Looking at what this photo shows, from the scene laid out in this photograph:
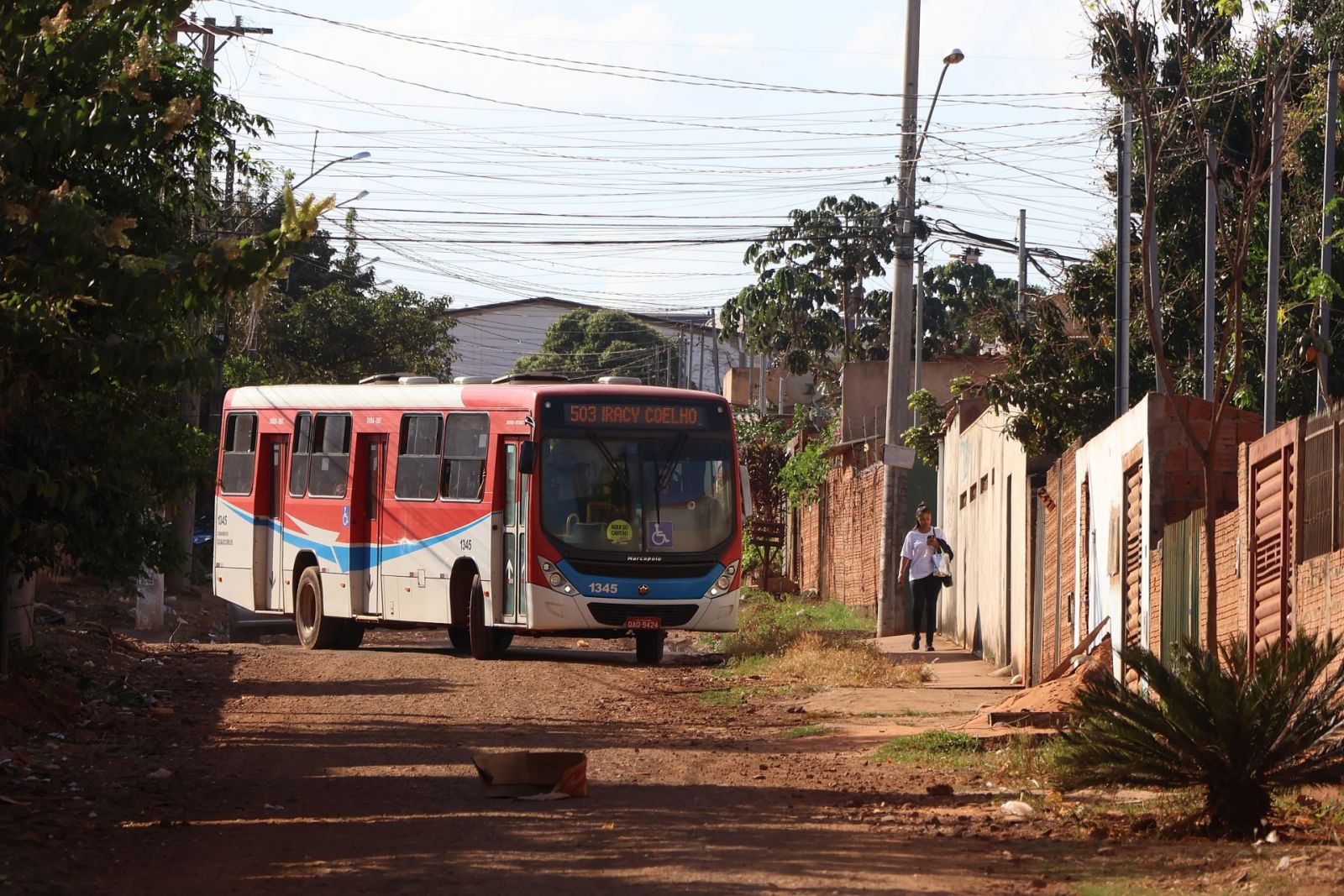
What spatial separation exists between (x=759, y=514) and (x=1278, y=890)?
125ft

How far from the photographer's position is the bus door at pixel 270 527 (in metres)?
23.3

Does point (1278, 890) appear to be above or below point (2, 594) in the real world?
below

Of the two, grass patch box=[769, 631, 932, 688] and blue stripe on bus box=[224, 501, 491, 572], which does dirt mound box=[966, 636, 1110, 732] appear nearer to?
grass patch box=[769, 631, 932, 688]

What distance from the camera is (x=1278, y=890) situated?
6.86m

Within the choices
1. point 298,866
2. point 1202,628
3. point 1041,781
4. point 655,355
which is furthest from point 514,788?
point 655,355

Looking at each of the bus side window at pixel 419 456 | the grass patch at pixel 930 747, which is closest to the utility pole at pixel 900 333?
the bus side window at pixel 419 456

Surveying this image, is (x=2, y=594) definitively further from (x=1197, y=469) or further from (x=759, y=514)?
(x=759, y=514)

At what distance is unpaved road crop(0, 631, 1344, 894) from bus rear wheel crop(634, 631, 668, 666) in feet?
18.4

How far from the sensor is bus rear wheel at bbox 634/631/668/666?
20.8 m

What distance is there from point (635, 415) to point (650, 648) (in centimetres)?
309

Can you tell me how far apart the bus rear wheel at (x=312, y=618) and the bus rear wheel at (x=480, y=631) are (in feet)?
10.1

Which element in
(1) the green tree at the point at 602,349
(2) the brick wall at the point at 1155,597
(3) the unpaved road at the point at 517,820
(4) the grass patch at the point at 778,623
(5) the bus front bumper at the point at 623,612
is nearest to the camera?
(3) the unpaved road at the point at 517,820

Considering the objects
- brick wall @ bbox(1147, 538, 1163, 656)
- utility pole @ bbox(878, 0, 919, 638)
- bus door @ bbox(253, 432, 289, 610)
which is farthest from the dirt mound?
bus door @ bbox(253, 432, 289, 610)

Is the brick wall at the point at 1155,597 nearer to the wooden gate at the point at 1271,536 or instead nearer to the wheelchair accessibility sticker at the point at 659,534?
the wooden gate at the point at 1271,536
